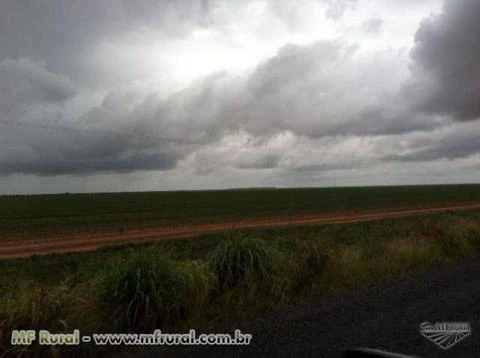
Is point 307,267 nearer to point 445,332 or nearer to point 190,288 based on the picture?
point 190,288

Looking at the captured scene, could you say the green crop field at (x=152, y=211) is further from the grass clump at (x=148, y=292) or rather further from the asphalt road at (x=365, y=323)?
the asphalt road at (x=365, y=323)

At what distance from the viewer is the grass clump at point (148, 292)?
570cm

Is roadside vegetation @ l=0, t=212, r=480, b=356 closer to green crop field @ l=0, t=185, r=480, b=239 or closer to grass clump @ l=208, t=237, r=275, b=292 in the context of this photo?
grass clump @ l=208, t=237, r=275, b=292

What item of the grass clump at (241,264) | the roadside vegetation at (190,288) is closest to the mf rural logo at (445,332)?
the roadside vegetation at (190,288)

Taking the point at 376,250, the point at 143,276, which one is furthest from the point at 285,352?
the point at 376,250

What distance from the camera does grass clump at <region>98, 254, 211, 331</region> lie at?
5699 mm

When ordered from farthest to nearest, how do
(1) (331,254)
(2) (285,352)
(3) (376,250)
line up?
(3) (376,250), (1) (331,254), (2) (285,352)

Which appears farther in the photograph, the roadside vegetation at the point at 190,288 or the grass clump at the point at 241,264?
the grass clump at the point at 241,264

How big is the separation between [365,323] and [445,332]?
91 cm

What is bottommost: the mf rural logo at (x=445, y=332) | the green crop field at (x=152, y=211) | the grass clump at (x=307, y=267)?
the green crop field at (x=152, y=211)

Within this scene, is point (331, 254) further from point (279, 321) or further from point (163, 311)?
point (163, 311)

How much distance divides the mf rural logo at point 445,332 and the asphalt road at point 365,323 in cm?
7

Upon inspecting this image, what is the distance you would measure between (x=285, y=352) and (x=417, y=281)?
4300 millimetres

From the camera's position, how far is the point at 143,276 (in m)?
6.16
